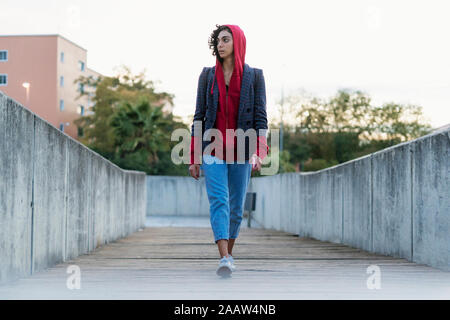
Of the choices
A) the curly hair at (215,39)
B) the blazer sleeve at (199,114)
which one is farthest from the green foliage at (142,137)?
the blazer sleeve at (199,114)

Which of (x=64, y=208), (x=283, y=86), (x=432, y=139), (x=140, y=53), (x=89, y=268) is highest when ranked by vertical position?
(x=140, y=53)

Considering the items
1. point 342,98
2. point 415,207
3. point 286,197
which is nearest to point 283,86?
point 342,98

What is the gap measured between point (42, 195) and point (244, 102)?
164cm

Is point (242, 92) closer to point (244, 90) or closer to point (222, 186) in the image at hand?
point (244, 90)

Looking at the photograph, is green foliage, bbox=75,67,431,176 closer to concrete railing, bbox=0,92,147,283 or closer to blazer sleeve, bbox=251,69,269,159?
concrete railing, bbox=0,92,147,283

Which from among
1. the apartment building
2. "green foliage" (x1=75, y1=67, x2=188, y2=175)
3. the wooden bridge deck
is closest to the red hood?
the wooden bridge deck

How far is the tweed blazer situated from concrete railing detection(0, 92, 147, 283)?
3.80 feet

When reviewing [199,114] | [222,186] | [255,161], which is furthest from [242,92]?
[222,186]

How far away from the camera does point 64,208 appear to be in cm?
504

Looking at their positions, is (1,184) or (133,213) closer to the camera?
(1,184)

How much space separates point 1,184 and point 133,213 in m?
8.17

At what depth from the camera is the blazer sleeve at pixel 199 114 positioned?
162 inches

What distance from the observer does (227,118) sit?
410 centimetres
